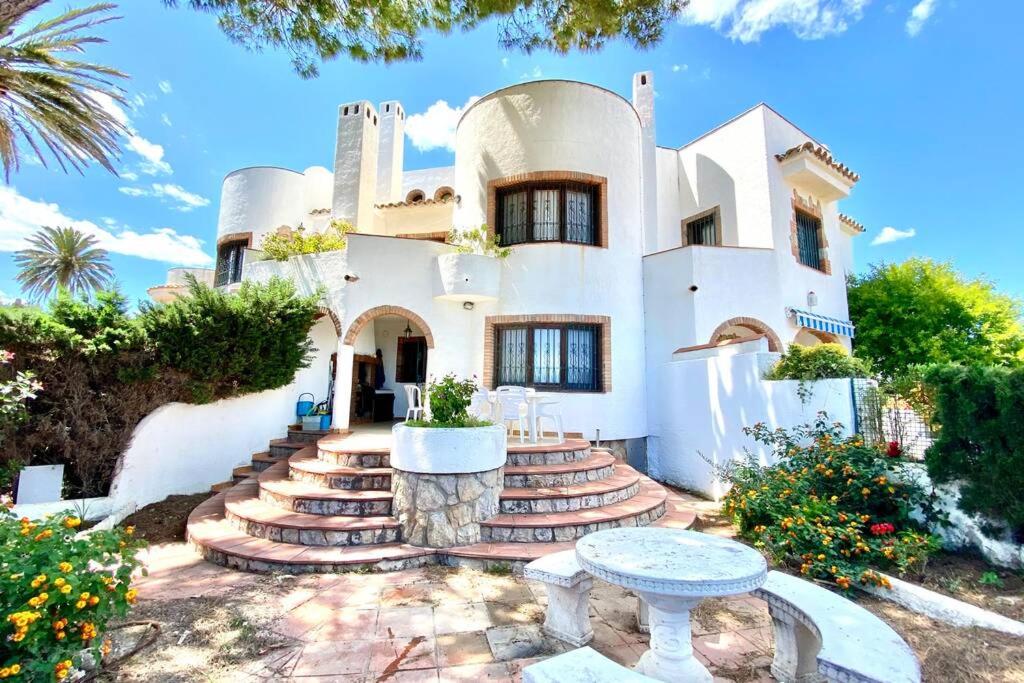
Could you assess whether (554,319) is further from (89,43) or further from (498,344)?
(89,43)

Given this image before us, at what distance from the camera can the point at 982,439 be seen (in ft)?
19.0

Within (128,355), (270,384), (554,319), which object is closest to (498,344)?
(554,319)

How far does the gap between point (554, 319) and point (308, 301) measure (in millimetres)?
7095

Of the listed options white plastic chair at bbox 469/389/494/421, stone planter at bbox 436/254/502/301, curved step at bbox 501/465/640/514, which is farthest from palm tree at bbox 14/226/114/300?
curved step at bbox 501/465/640/514

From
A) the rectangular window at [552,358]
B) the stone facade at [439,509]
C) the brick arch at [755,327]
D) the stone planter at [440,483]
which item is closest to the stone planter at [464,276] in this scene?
the rectangular window at [552,358]

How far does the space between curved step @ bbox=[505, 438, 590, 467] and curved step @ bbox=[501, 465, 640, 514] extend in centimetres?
76

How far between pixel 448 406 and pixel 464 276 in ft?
19.2

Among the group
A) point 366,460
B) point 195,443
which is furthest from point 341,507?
point 195,443

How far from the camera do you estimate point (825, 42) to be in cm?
1362

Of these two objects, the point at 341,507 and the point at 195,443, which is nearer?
the point at 341,507

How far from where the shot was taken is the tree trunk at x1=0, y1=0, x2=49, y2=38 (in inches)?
252

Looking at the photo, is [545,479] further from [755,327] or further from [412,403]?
[755,327]

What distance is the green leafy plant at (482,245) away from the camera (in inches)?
519

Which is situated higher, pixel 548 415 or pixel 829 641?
pixel 548 415
